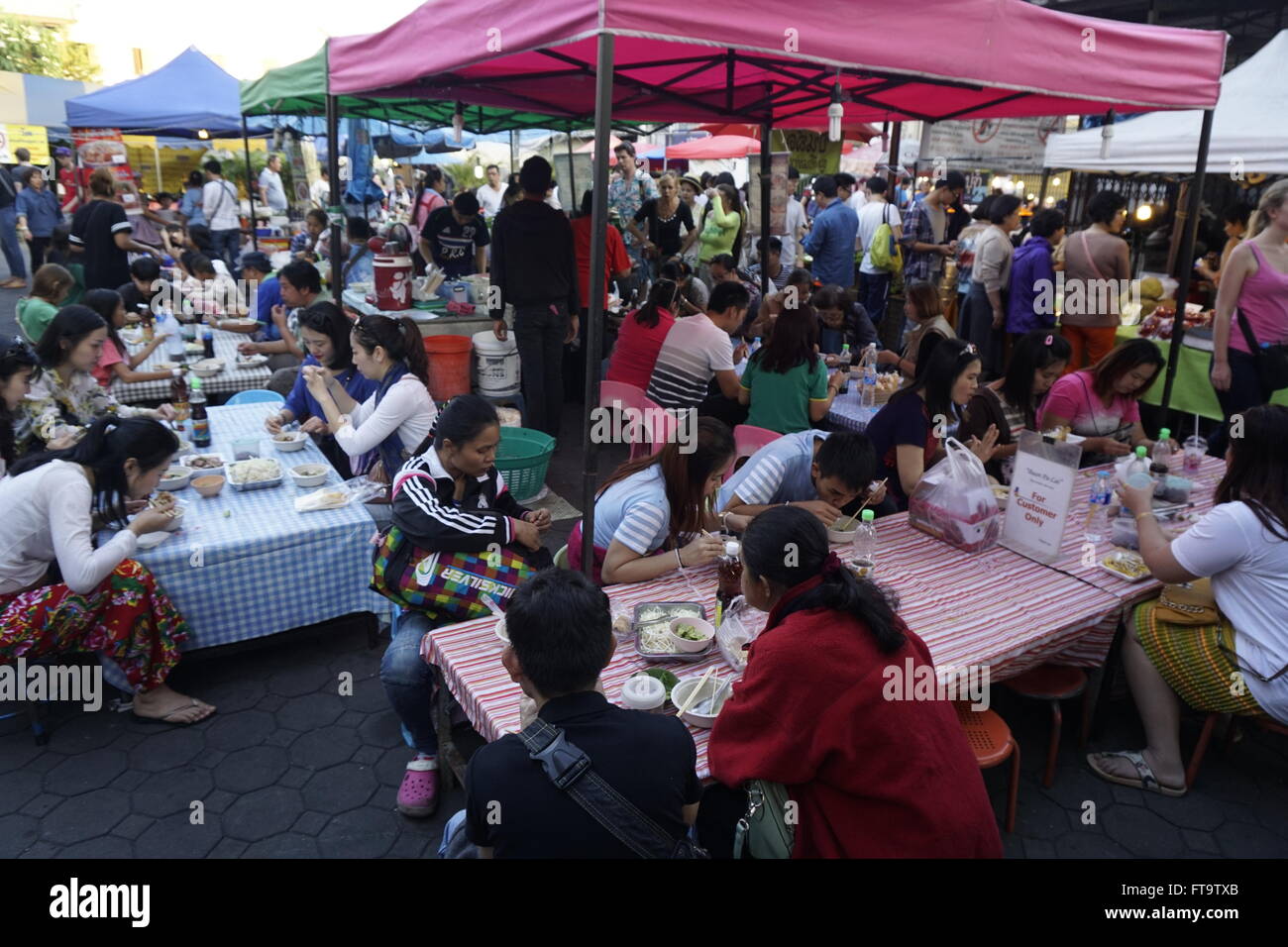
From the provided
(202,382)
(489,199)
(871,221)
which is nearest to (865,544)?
(202,382)

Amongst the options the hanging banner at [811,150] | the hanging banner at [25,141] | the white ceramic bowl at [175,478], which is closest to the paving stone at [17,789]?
the white ceramic bowl at [175,478]

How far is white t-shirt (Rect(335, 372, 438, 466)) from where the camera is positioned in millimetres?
4242

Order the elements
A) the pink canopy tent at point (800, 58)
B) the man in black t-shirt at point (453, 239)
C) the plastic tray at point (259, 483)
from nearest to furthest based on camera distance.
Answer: the pink canopy tent at point (800, 58), the plastic tray at point (259, 483), the man in black t-shirt at point (453, 239)

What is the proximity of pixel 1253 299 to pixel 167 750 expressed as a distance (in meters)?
6.86

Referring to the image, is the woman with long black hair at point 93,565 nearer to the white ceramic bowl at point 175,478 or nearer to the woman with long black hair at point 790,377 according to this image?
Answer: the white ceramic bowl at point 175,478

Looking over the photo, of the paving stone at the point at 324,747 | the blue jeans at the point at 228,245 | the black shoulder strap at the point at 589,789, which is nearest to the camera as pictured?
the black shoulder strap at the point at 589,789

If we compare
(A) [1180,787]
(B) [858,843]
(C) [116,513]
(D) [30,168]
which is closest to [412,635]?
(C) [116,513]

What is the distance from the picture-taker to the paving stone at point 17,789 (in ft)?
10.1

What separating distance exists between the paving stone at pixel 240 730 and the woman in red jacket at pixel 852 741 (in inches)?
93.2

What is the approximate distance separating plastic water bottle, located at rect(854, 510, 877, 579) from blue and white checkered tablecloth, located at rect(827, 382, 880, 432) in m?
1.93

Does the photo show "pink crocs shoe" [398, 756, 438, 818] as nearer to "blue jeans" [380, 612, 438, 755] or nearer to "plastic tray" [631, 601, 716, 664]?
"blue jeans" [380, 612, 438, 755]

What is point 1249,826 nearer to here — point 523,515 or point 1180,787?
point 1180,787

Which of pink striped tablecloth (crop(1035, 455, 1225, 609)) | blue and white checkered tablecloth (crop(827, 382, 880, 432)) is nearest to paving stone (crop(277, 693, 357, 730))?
pink striped tablecloth (crop(1035, 455, 1225, 609))
